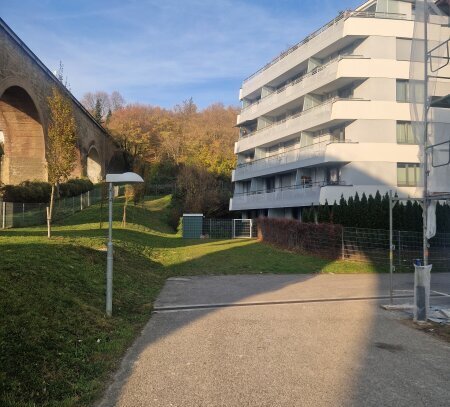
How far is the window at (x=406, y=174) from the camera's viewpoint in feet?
95.1

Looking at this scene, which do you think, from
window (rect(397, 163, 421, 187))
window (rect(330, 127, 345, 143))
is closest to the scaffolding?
window (rect(330, 127, 345, 143))

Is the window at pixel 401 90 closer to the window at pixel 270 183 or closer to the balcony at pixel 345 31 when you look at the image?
the balcony at pixel 345 31

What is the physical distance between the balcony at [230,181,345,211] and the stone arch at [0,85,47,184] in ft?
54.2

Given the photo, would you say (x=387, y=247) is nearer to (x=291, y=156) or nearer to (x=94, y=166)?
(x=291, y=156)

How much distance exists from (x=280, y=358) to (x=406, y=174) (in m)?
25.7

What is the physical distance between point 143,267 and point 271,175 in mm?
24121

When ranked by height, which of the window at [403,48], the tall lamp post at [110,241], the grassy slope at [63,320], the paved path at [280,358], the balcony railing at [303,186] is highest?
the window at [403,48]

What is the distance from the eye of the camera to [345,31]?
29.4m

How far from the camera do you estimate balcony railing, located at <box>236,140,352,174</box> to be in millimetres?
29922

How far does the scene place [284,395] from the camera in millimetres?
4645

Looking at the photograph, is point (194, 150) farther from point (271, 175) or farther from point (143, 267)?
point (143, 267)

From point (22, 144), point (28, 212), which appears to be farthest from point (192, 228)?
point (22, 144)

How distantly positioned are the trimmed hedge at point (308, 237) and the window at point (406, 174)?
9066 millimetres

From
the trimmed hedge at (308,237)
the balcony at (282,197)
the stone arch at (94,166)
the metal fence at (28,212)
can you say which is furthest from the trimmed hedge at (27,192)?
the stone arch at (94,166)
